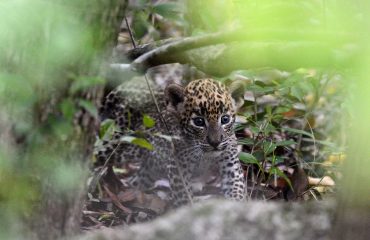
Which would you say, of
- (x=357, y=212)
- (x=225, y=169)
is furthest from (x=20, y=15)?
(x=225, y=169)

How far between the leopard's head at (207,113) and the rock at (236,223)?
346 cm

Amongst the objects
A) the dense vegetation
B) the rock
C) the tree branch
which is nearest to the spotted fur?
the tree branch

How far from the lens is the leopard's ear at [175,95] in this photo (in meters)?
7.86

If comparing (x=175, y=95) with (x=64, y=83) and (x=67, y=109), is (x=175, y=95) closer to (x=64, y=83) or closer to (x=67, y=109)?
(x=64, y=83)

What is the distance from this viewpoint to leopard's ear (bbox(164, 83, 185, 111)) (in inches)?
310

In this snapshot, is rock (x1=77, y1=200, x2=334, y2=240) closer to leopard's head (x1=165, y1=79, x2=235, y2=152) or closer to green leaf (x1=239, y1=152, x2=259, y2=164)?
green leaf (x1=239, y1=152, x2=259, y2=164)

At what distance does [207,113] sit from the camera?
7.58m

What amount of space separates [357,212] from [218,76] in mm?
4035

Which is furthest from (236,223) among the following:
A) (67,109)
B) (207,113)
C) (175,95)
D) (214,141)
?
(175,95)

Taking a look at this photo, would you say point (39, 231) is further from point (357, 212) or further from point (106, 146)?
point (106, 146)

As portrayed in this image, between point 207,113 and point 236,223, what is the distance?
3.69 metres

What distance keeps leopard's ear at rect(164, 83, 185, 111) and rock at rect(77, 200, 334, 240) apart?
3906 millimetres

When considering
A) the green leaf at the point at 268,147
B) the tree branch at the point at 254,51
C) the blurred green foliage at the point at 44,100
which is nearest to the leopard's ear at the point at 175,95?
the tree branch at the point at 254,51

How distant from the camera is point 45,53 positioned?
354 centimetres
